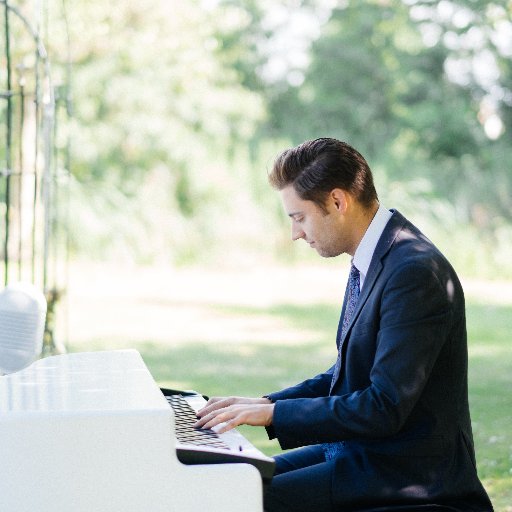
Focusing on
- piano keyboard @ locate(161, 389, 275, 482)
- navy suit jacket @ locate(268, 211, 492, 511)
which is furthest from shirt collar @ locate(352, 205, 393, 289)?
piano keyboard @ locate(161, 389, 275, 482)

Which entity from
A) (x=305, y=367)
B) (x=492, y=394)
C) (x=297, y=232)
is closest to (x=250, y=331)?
(x=305, y=367)

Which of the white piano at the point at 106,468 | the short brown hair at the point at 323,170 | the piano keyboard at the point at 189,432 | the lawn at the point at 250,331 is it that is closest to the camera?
the white piano at the point at 106,468

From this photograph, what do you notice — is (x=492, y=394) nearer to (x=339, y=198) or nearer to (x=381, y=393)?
(x=339, y=198)

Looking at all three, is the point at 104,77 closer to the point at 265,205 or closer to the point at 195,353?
the point at 265,205

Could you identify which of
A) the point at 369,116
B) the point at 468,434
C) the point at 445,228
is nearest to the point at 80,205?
the point at 445,228

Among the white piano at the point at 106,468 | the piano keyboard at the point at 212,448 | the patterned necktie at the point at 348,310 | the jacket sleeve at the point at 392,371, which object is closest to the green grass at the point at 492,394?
the patterned necktie at the point at 348,310

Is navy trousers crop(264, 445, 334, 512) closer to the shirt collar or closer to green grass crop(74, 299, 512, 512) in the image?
the shirt collar

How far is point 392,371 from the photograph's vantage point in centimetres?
280

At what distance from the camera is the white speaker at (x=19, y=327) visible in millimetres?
3154

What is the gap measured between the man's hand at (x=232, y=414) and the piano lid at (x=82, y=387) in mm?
164

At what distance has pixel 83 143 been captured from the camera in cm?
2248

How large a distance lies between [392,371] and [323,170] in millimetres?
594

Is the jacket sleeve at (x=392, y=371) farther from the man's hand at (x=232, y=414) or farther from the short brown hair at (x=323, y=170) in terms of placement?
the short brown hair at (x=323, y=170)

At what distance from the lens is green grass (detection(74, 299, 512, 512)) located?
7.34 metres
